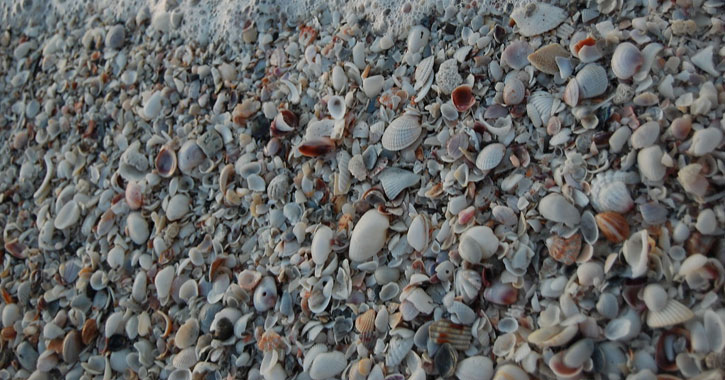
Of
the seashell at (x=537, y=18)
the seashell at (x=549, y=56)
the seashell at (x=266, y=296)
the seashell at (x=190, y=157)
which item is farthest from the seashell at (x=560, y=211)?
the seashell at (x=190, y=157)

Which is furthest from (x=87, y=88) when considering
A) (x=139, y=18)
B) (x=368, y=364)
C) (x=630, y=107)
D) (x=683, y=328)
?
(x=683, y=328)

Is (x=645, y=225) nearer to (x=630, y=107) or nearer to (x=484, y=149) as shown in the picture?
(x=630, y=107)

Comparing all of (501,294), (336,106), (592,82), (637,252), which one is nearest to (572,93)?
(592,82)

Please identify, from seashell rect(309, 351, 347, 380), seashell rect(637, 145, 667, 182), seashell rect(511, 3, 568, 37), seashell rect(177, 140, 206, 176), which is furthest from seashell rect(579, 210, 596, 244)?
seashell rect(177, 140, 206, 176)

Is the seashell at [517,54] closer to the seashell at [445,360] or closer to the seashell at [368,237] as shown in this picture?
the seashell at [368,237]

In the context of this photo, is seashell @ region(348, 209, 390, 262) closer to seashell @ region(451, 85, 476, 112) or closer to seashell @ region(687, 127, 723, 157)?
seashell @ region(451, 85, 476, 112)
